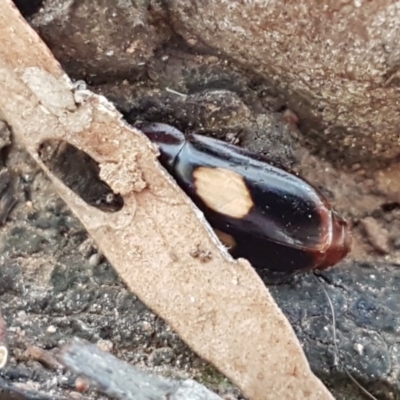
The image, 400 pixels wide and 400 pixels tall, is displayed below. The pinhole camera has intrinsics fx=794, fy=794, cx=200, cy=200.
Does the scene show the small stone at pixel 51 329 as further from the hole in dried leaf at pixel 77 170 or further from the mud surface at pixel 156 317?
the hole in dried leaf at pixel 77 170

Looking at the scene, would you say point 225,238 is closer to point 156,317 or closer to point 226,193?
point 226,193

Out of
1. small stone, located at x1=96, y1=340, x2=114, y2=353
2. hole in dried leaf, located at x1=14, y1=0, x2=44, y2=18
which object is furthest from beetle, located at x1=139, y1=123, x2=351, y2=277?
hole in dried leaf, located at x1=14, y1=0, x2=44, y2=18

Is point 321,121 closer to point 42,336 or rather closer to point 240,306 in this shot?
point 240,306

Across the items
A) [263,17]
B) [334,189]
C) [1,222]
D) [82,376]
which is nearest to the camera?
[82,376]

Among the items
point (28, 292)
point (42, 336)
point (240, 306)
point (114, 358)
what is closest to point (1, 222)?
point (28, 292)

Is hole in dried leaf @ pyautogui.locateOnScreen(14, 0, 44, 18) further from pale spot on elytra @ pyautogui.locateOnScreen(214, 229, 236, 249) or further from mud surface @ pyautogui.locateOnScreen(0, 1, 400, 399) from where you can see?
pale spot on elytra @ pyautogui.locateOnScreen(214, 229, 236, 249)

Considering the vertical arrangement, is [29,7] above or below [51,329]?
above

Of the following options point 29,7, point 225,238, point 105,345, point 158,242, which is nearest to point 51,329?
point 105,345
